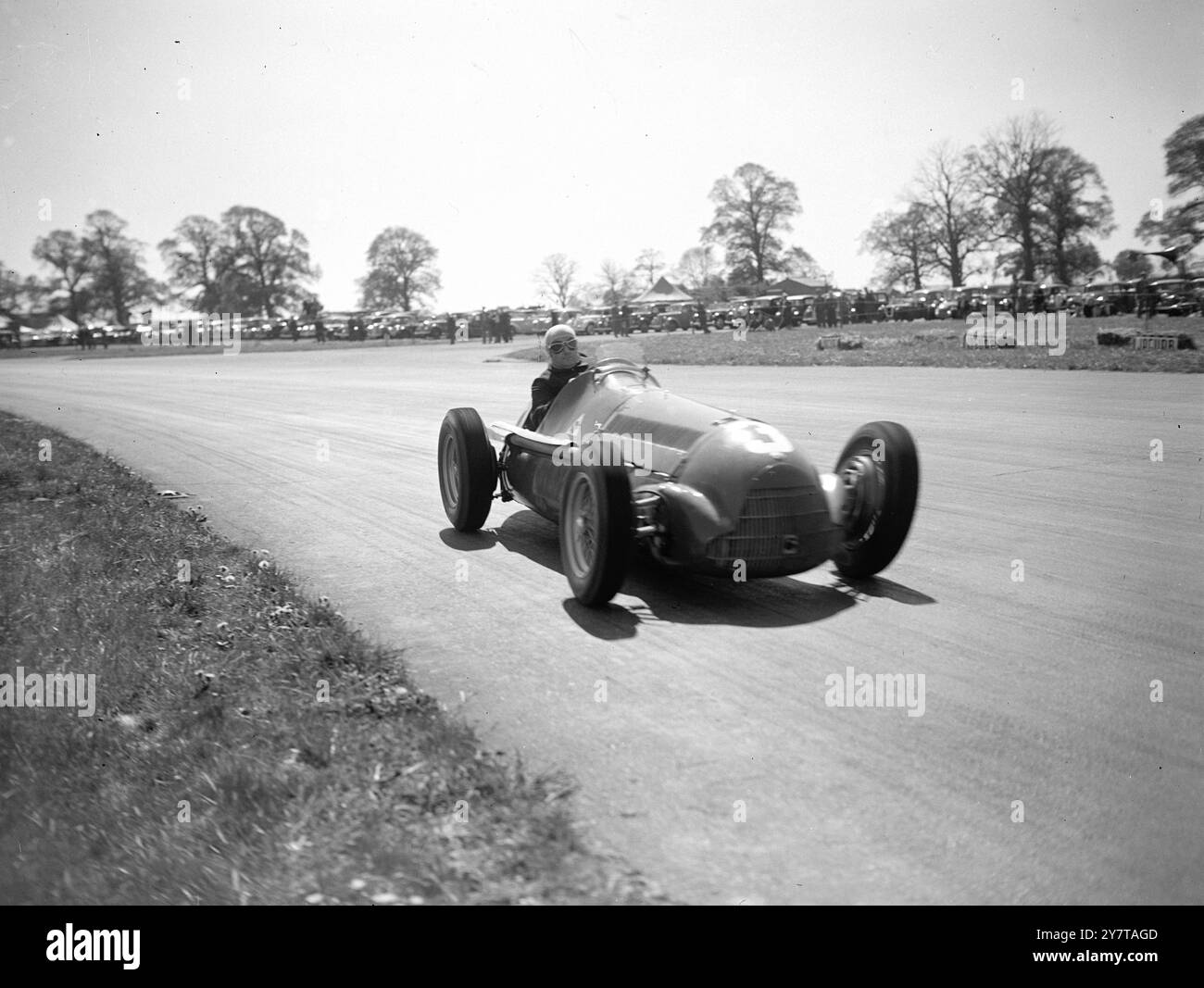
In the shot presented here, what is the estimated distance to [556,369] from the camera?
8.52 meters

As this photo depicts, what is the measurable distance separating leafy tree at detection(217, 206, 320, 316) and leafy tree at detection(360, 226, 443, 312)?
14.9 m

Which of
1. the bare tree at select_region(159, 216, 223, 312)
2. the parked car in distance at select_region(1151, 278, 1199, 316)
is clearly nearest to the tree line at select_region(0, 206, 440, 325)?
the bare tree at select_region(159, 216, 223, 312)

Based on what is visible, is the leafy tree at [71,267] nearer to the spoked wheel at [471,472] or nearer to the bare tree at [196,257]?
the bare tree at [196,257]

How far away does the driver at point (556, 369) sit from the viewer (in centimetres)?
841

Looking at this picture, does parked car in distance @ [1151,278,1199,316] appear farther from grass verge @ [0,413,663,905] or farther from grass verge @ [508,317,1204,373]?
grass verge @ [0,413,663,905]

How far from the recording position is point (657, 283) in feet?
340

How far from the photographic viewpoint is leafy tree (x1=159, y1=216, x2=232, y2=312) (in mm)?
56469

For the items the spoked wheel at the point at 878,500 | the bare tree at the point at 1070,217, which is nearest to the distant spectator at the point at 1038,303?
the bare tree at the point at 1070,217

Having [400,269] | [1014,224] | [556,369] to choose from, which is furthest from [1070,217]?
[556,369]

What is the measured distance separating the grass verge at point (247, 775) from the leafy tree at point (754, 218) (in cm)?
8280

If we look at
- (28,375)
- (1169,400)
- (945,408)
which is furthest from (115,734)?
(28,375)

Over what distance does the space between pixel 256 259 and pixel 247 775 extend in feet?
192
